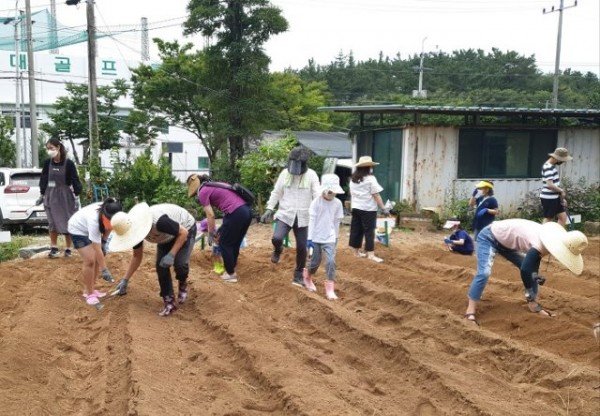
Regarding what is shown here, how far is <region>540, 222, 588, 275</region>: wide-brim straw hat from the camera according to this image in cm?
627

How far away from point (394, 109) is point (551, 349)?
8497 mm

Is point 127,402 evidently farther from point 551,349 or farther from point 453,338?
point 551,349

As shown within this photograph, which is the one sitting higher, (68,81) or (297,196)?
(68,81)

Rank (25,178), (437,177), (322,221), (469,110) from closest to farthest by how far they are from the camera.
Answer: (322,221) → (25,178) → (469,110) → (437,177)

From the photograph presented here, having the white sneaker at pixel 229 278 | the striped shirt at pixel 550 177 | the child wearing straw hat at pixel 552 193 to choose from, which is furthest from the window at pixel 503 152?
the white sneaker at pixel 229 278

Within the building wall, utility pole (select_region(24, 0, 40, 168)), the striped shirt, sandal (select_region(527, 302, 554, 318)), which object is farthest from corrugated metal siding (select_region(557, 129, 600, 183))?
utility pole (select_region(24, 0, 40, 168))

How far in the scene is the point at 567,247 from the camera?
20.8 feet

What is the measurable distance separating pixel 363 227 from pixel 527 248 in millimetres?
3601

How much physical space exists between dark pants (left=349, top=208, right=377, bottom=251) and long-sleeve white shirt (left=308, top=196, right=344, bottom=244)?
2.27 metres

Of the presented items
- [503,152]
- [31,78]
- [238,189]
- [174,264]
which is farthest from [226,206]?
[31,78]

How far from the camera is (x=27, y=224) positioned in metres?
13.9

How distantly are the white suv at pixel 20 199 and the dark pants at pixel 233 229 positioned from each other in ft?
22.0

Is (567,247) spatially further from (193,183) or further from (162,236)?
(193,183)

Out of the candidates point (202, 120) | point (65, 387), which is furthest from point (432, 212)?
point (202, 120)
